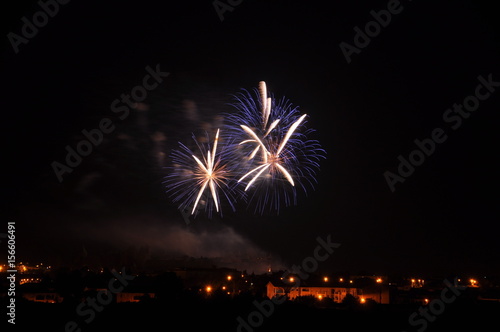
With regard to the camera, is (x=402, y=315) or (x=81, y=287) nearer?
(x=402, y=315)

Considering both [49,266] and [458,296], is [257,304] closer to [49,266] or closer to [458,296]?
[458,296]

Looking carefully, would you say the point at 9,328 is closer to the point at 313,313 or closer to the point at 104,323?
the point at 104,323

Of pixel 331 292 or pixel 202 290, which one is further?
pixel 331 292

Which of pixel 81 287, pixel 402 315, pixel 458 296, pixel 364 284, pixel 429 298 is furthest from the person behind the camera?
pixel 364 284

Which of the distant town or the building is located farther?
the building

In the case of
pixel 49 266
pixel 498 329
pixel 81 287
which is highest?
pixel 49 266

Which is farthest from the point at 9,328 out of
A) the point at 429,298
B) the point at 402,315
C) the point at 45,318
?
the point at 429,298

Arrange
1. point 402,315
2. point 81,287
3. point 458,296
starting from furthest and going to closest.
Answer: point 81,287
point 458,296
point 402,315

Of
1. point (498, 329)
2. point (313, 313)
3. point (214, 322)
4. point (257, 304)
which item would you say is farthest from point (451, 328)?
point (214, 322)

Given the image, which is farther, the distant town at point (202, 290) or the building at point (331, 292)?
the building at point (331, 292)

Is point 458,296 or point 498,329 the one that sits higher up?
point 458,296
